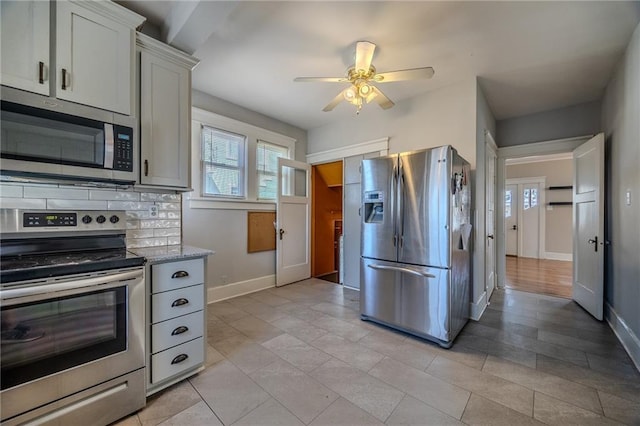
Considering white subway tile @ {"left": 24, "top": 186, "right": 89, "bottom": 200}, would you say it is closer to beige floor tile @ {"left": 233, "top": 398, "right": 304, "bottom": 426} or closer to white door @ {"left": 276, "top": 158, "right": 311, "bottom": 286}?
beige floor tile @ {"left": 233, "top": 398, "right": 304, "bottom": 426}

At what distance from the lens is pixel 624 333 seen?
2465mm

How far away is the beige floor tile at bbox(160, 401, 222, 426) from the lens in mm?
1540

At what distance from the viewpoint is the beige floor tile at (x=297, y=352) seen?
7.05ft

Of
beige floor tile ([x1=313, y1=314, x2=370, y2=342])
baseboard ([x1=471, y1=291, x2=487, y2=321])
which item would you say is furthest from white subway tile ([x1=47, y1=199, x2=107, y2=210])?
baseboard ([x1=471, y1=291, x2=487, y2=321])

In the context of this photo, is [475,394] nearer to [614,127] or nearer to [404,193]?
[404,193]

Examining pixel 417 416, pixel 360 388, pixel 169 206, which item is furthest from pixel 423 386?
pixel 169 206

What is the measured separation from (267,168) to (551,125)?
440cm

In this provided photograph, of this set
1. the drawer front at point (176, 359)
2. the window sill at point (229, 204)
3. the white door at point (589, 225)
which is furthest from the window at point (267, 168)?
the white door at point (589, 225)

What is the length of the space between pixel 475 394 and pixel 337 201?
4185 millimetres

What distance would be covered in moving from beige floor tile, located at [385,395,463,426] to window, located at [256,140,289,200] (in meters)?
3.31

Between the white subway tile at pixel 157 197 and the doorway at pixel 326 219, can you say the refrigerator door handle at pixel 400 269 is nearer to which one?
the doorway at pixel 326 219

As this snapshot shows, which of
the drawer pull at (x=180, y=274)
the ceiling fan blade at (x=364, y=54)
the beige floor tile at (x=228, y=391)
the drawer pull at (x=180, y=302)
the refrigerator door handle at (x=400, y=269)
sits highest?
the ceiling fan blade at (x=364, y=54)

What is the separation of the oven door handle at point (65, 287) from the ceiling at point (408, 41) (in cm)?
180

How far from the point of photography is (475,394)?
1.80 metres
